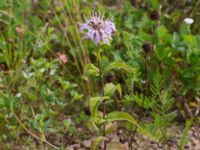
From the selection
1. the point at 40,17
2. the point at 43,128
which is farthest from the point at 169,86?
the point at 40,17

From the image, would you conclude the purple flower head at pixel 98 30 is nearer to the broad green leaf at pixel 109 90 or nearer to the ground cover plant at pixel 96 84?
the ground cover plant at pixel 96 84

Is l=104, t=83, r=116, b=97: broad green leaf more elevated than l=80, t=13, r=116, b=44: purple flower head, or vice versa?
l=80, t=13, r=116, b=44: purple flower head

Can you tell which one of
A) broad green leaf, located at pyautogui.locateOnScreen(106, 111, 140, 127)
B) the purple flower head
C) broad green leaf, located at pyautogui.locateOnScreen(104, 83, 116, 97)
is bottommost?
broad green leaf, located at pyautogui.locateOnScreen(106, 111, 140, 127)

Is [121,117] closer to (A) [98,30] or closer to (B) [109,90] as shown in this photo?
(B) [109,90]

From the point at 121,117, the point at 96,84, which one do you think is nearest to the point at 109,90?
the point at 121,117

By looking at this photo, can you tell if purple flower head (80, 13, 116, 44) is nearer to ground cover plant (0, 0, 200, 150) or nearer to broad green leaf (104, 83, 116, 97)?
ground cover plant (0, 0, 200, 150)

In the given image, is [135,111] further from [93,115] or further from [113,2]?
[113,2]

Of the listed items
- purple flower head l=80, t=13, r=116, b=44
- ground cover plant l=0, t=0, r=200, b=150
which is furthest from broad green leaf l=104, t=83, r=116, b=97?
purple flower head l=80, t=13, r=116, b=44

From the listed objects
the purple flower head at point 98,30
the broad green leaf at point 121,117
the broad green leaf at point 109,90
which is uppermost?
the purple flower head at point 98,30

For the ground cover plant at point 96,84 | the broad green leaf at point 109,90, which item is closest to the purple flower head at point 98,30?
the ground cover plant at point 96,84

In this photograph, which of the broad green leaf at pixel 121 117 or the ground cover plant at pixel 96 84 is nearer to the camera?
the broad green leaf at pixel 121 117
